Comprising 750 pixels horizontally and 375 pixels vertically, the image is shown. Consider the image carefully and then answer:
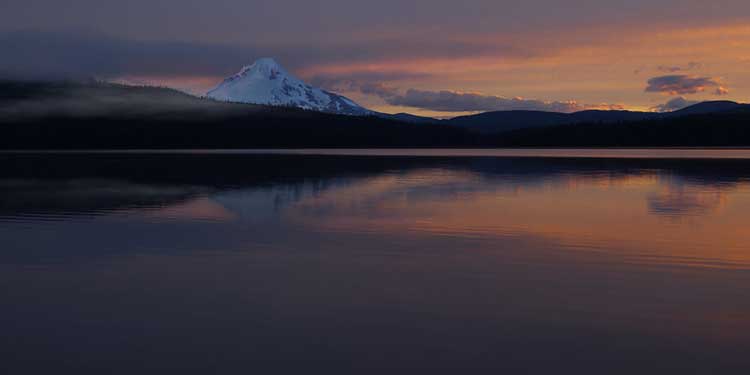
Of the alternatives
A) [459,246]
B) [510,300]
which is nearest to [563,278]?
[510,300]

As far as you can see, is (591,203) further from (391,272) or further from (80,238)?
(80,238)

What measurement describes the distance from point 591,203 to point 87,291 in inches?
1076

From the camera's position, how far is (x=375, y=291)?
1502 cm

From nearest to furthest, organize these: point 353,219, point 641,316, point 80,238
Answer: point 641,316
point 80,238
point 353,219

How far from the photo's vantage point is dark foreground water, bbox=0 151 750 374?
1065cm

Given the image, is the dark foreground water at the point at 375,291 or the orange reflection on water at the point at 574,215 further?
the orange reflection on water at the point at 574,215

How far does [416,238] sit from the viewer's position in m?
23.4

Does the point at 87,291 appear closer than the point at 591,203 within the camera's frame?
Yes

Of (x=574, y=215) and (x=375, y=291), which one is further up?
(x=574, y=215)

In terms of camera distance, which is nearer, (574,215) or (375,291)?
(375,291)

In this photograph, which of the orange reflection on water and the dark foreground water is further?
the orange reflection on water

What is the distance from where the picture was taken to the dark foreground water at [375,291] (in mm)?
10648

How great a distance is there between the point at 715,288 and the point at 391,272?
7516 mm

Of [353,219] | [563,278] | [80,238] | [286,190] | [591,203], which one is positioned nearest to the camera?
[563,278]
